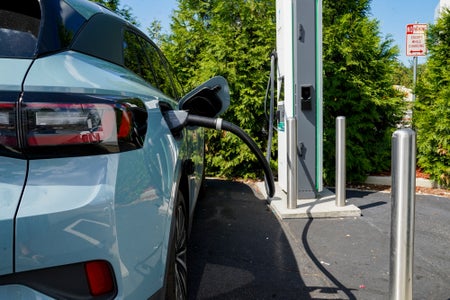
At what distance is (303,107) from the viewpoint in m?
4.75

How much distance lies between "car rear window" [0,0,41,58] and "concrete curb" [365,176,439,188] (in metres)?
5.87

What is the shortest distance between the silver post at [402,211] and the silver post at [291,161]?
8.27 feet

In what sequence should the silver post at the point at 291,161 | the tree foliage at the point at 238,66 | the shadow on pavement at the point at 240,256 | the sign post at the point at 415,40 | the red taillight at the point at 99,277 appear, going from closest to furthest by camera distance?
the red taillight at the point at 99,277 → the shadow on pavement at the point at 240,256 → the silver post at the point at 291,161 → the tree foliage at the point at 238,66 → the sign post at the point at 415,40

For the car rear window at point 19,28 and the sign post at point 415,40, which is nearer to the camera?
the car rear window at point 19,28

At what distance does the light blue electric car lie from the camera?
100 centimetres

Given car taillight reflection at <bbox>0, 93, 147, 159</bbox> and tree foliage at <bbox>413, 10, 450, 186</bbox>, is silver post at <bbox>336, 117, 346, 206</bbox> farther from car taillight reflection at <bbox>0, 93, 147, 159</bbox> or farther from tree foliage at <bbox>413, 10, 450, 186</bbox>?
car taillight reflection at <bbox>0, 93, 147, 159</bbox>

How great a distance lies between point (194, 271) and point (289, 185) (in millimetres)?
1849

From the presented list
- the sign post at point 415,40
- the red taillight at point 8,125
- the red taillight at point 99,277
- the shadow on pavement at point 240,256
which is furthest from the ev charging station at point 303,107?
the sign post at point 415,40

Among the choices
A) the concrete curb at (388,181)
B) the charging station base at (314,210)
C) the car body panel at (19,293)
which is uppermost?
the car body panel at (19,293)

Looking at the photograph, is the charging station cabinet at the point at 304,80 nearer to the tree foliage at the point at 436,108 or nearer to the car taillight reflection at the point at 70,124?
the tree foliage at the point at 436,108

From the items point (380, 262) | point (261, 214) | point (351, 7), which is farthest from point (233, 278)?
point (351, 7)

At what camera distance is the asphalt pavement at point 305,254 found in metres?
2.60

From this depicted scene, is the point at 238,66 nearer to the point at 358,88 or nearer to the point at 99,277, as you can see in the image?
the point at 358,88

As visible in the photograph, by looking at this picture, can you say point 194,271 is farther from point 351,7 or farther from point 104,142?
point 351,7
